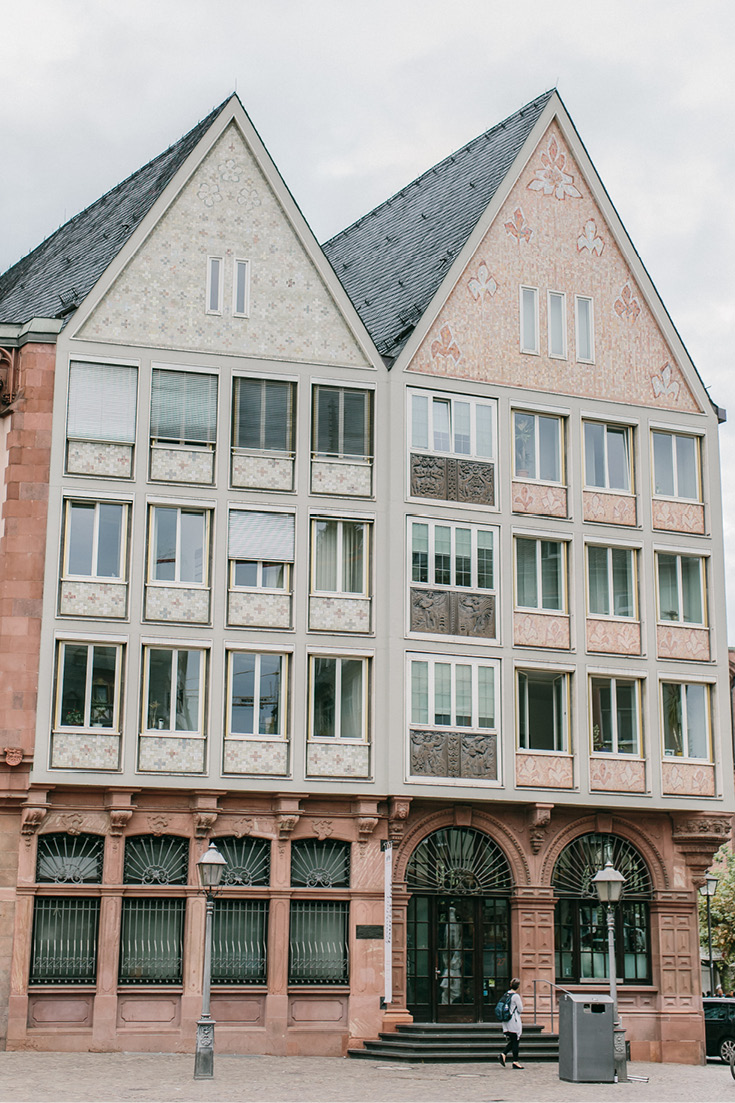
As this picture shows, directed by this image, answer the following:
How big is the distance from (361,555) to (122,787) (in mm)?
7973

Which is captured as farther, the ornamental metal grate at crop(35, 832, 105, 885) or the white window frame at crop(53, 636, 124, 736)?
the white window frame at crop(53, 636, 124, 736)

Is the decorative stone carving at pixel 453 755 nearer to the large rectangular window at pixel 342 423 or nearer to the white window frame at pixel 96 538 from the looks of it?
the large rectangular window at pixel 342 423

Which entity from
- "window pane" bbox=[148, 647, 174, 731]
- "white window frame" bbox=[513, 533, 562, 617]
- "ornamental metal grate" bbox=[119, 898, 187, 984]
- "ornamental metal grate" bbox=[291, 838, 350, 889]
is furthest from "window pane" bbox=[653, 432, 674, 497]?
"ornamental metal grate" bbox=[119, 898, 187, 984]

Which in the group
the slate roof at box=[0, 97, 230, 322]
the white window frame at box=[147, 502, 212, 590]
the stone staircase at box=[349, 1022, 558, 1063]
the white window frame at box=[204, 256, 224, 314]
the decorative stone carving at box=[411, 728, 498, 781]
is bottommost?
the stone staircase at box=[349, 1022, 558, 1063]

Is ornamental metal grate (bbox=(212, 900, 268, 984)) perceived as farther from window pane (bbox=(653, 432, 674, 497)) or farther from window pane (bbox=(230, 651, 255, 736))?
window pane (bbox=(653, 432, 674, 497))

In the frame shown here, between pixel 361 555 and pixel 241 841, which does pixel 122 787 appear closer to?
pixel 241 841

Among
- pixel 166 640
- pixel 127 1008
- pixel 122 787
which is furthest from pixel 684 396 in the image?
pixel 127 1008

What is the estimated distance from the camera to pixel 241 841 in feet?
118

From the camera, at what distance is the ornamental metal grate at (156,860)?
114ft

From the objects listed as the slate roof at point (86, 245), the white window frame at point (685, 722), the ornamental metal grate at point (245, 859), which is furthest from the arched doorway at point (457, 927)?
the slate roof at point (86, 245)

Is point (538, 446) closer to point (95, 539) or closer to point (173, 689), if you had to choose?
point (173, 689)

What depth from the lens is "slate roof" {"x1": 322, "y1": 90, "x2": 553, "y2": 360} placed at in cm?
4097

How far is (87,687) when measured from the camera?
35.1 metres

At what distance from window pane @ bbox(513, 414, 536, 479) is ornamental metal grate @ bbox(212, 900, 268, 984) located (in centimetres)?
1242
